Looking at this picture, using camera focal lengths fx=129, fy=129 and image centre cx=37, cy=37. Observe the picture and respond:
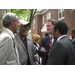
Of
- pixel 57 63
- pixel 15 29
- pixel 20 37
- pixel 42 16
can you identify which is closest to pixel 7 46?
pixel 15 29

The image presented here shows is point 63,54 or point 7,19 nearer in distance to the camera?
point 63,54

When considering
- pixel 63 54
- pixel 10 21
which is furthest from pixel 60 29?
pixel 10 21

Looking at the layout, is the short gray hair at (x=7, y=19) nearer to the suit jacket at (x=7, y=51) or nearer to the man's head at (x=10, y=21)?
the man's head at (x=10, y=21)

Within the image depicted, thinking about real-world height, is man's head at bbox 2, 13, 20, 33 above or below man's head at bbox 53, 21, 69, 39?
above

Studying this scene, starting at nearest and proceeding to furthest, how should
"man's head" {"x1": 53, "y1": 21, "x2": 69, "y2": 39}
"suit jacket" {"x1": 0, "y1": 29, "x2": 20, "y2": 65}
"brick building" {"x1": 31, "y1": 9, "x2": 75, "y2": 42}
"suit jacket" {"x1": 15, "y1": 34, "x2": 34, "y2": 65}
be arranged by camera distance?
1. "suit jacket" {"x1": 0, "y1": 29, "x2": 20, "y2": 65}
2. "man's head" {"x1": 53, "y1": 21, "x2": 69, "y2": 39}
3. "suit jacket" {"x1": 15, "y1": 34, "x2": 34, "y2": 65}
4. "brick building" {"x1": 31, "y1": 9, "x2": 75, "y2": 42}

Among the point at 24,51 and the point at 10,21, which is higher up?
the point at 10,21

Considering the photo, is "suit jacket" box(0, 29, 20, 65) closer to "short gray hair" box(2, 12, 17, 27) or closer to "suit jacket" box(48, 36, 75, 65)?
"short gray hair" box(2, 12, 17, 27)

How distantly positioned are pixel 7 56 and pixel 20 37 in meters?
1.42

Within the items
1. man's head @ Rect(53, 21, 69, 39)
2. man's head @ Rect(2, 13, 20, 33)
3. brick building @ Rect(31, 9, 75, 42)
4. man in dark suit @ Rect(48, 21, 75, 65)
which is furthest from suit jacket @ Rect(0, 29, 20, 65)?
brick building @ Rect(31, 9, 75, 42)

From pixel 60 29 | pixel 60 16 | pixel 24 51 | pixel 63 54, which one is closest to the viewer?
pixel 63 54

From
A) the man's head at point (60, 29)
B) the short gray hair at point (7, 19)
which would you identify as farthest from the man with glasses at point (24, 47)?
the man's head at point (60, 29)

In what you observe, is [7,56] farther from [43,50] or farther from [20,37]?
[43,50]

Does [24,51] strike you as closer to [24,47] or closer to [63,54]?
[24,47]

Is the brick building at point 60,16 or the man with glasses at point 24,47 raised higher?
the brick building at point 60,16
